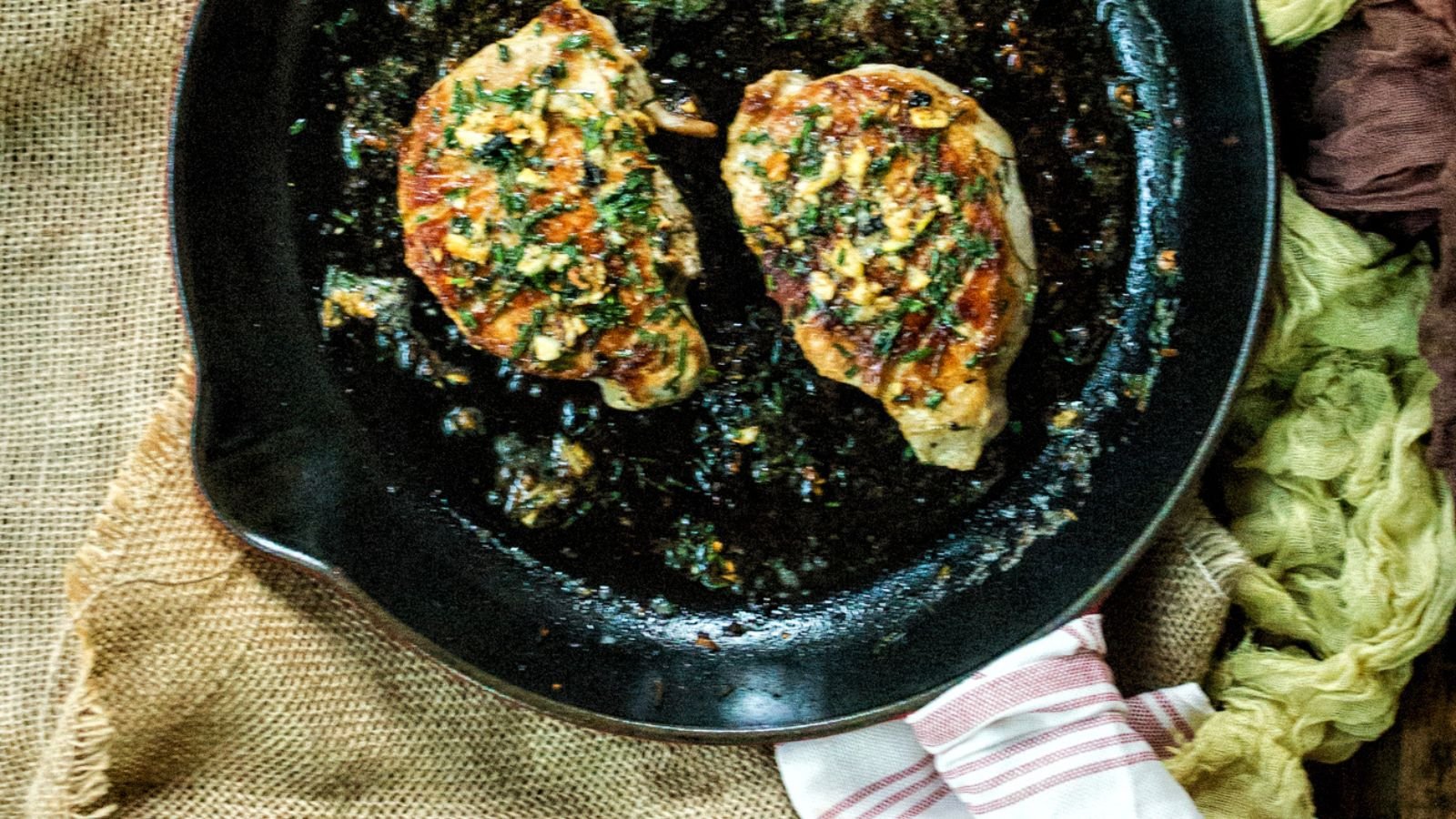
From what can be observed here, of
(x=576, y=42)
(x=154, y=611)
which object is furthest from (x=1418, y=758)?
(x=154, y=611)

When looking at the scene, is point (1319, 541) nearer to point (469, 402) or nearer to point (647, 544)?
point (647, 544)

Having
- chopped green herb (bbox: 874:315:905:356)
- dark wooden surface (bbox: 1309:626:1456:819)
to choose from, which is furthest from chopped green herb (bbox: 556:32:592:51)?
dark wooden surface (bbox: 1309:626:1456:819)

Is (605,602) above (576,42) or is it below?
below

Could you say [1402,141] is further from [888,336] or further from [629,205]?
[629,205]

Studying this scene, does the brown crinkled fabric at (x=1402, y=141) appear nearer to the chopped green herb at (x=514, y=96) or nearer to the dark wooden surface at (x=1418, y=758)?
the dark wooden surface at (x=1418, y=758)

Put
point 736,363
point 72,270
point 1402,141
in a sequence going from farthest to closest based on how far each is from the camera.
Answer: point 72,270, point 736,363, point 1402,141
